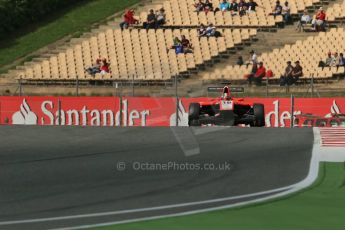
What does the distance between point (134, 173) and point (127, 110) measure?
42.8ft

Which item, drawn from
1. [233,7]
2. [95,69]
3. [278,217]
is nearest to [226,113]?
[95,69]

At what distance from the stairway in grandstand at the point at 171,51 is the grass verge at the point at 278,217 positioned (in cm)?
Result: 1999

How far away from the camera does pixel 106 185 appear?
10.9 m

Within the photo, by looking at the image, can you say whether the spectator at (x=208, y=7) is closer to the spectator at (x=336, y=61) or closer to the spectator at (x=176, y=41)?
the spectator at (x=176, y=41)

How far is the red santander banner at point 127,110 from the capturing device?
23.5 metres

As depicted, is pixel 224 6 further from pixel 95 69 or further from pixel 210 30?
pixel 95 69

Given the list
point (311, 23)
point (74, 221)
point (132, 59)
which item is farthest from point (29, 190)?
point (311, 23)

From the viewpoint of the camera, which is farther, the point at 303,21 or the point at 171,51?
the point at 303,21

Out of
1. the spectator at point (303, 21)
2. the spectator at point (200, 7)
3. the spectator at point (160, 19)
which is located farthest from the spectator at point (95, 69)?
the spectator at point (303, 21)

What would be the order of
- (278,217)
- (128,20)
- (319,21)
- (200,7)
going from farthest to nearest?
(200,7)
(128,20)
(319,21)
(278,217)

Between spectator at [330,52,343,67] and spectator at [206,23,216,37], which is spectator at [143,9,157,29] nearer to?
spectator at [206,23,216,37]

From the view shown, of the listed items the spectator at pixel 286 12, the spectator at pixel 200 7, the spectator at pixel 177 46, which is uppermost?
the spectator at pixel 200 7

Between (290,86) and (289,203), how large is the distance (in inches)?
626

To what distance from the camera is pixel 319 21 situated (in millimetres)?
32188
